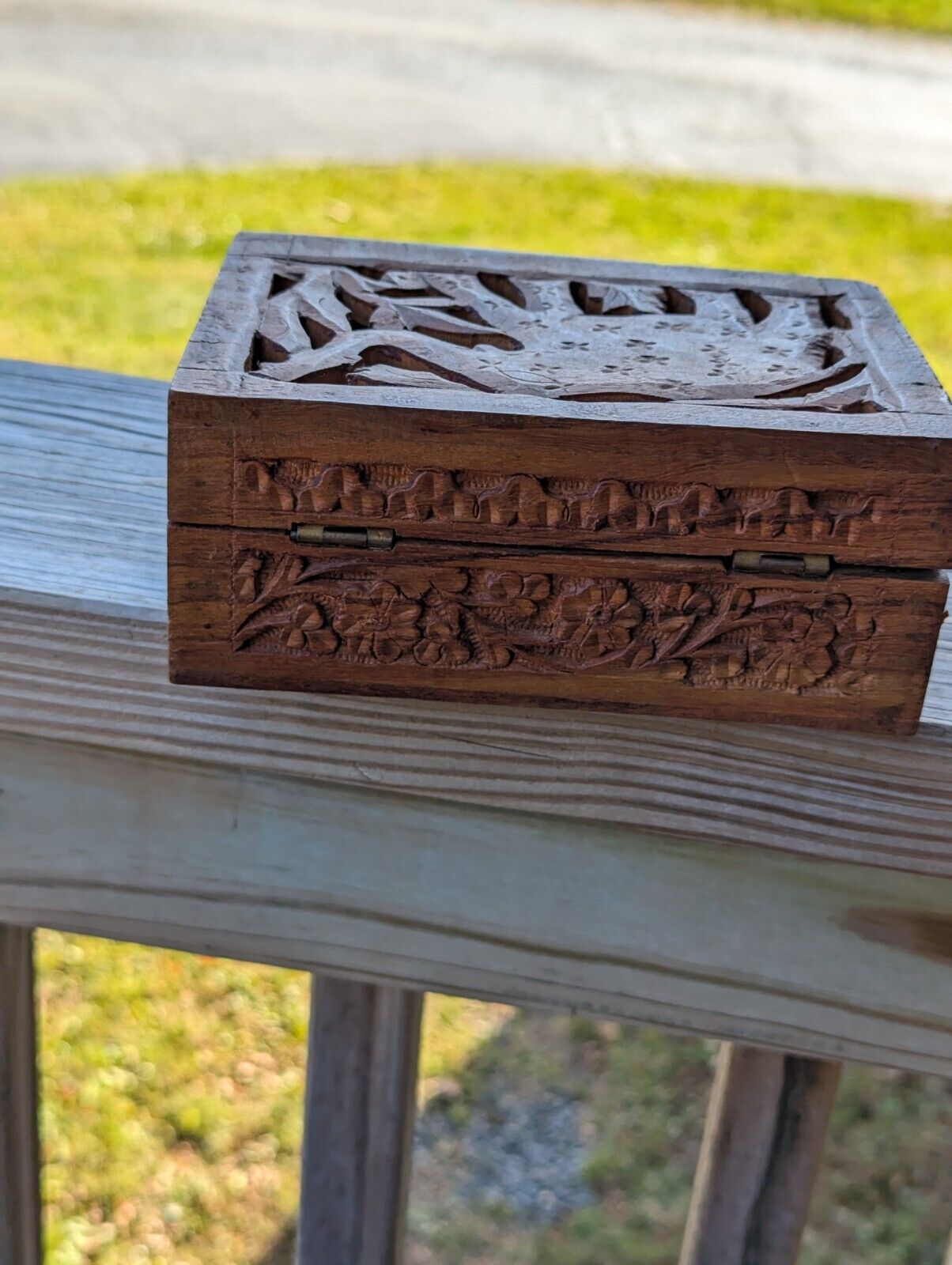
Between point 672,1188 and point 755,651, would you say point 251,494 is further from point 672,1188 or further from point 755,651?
point 672,1188

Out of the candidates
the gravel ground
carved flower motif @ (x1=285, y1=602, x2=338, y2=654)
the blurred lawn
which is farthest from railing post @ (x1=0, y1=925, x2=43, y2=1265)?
the gravel ground

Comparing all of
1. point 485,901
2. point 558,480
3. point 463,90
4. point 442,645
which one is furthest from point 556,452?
point 463,90

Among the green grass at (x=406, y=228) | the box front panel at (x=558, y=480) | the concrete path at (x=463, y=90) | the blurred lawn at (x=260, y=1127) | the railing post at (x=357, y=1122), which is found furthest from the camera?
the concrete path at (x=463, y=90)

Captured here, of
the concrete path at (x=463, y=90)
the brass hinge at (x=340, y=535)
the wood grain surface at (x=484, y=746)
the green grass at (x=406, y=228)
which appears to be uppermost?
the concrete path at (x=463, y=90)

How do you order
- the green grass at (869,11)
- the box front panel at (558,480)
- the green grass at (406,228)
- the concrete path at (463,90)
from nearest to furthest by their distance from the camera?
the box front panel at (558,480) → the green grass at (406,228) → the concrete path at (463,90) → the green grass at (869,11)

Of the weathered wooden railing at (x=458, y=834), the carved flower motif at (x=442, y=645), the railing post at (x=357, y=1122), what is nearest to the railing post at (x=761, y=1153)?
the weathered wooden railing at (x=458, y=834)

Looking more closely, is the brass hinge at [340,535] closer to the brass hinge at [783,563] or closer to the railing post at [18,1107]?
the brass hinge at [783,563]

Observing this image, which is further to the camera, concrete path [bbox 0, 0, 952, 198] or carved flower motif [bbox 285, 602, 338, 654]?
concrete path [bbox 0, 0, 952, 198]

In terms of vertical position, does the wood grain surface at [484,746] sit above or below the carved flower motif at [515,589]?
below

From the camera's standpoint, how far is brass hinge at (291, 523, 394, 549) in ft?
2.23

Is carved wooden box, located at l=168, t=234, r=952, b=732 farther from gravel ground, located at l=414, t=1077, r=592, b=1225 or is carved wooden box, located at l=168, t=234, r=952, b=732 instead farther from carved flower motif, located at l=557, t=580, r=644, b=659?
gravel ground, located at l=414, t=1077, r=592, b=1225

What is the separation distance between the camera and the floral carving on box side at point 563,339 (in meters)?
0.71

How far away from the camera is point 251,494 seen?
669 mm

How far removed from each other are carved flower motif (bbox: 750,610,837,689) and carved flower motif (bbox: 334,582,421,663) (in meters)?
0.18
